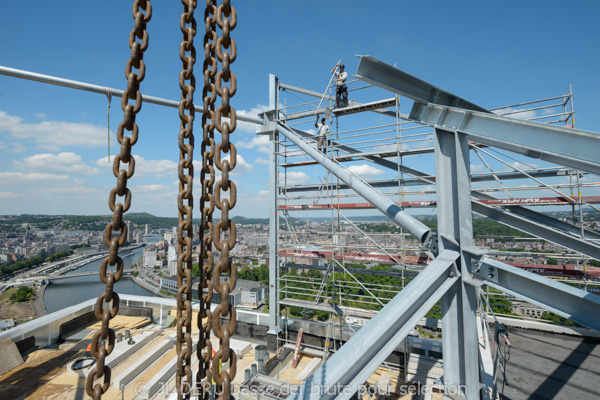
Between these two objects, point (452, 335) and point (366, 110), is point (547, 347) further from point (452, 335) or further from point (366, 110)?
point (366, 110)

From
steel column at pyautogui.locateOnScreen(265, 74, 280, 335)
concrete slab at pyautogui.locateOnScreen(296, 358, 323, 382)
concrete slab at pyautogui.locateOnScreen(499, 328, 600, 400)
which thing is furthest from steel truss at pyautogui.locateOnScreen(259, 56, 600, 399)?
steel column at pyautogui.locateOnScreen(265, 74, 280, 335)

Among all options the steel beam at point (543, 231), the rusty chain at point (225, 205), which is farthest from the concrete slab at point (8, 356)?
the steel beam at point (543, 231)

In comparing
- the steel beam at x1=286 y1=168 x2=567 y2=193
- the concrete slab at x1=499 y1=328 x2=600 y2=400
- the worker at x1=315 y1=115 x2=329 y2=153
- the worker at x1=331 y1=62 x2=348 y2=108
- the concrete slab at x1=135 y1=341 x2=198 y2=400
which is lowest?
the concrete slab at x1=135 y1=341 x2=198 y2=400

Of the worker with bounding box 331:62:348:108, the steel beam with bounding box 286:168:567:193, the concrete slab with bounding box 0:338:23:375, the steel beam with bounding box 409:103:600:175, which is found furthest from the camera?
the worker with bounding box 331:62:348:108

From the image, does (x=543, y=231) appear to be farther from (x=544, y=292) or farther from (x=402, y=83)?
(x=402, y=83)

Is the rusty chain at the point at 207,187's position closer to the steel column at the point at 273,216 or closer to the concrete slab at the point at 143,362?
the concrete slab at the point at 143,362

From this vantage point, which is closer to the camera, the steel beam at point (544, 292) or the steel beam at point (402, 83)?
the steel beam at point (544, 292)

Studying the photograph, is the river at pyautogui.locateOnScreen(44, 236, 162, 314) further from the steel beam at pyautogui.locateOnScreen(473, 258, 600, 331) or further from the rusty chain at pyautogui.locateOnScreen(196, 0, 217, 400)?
the steel beam at pyautogui.locateOnScreen(473, 258, 600, 331)
